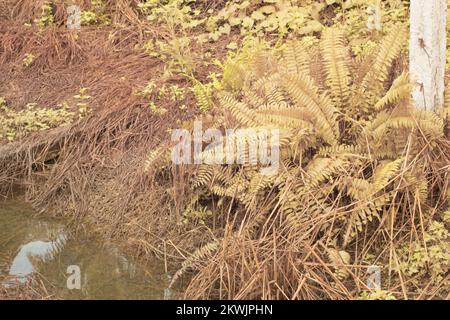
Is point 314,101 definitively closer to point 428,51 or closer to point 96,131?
point 428,51

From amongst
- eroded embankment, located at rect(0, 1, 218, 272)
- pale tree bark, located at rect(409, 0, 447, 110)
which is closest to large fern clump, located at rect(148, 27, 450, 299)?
pale tree bark, located at rect(409, 0, 447, 110)

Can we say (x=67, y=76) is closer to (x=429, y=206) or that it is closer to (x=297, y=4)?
(x=297, y=4)

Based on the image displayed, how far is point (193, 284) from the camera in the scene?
4621mm

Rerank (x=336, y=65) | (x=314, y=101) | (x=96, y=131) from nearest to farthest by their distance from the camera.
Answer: (x=314, y=101) < (x=336, y=65) < (x=96, y=131)

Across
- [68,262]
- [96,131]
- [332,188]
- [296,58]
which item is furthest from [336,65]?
[68,262]

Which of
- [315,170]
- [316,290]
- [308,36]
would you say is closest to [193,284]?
[316,290]

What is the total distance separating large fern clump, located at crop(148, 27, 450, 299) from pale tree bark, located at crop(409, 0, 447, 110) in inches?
4.9

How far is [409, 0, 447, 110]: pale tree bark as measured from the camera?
15.5 ft

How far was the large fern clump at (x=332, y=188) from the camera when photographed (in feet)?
14.7

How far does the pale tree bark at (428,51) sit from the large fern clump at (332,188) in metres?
0.12

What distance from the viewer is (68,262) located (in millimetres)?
5242

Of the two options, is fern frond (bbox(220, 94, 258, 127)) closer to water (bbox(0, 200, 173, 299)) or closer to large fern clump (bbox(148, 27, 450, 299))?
large fern clump (bbox(148, 27, 450, 299))

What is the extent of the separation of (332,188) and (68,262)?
6.88ft

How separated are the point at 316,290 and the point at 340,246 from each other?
484 mm
